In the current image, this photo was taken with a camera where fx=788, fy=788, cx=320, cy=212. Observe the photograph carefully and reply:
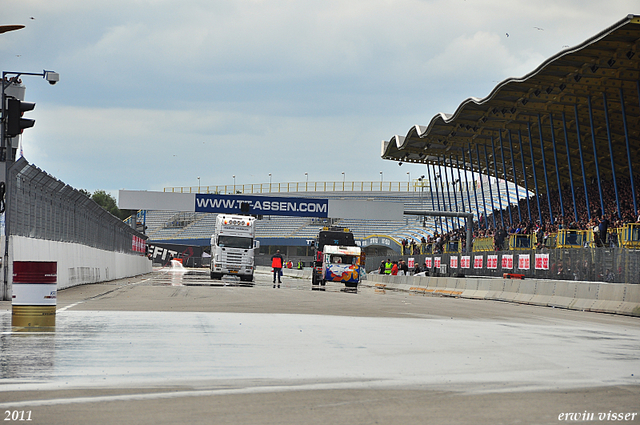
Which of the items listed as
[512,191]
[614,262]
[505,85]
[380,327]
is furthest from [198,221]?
[380,327]

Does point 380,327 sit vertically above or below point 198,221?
below

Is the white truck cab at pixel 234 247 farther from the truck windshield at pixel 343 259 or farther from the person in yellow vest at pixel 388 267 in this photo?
the person in yellow vest at pixel 388 267

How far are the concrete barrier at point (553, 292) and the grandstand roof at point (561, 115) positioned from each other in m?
11.0

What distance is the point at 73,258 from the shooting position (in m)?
28.1

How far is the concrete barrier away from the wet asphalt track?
25.7 ft

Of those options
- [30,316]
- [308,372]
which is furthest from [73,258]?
[308,372]

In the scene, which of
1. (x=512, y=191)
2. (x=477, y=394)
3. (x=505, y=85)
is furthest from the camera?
(x=512, y=191)

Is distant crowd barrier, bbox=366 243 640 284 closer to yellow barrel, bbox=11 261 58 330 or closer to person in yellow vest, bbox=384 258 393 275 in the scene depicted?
person in yellow vest, bbox=384 258 393 275

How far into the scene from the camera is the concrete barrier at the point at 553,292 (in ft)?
68.0

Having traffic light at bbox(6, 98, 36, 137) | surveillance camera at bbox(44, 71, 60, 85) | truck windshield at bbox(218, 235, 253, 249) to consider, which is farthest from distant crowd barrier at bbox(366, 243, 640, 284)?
surveillance camera at bbox(44, 71, 60, 85)

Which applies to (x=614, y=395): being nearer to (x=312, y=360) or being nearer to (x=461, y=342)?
(x=312, y=360)

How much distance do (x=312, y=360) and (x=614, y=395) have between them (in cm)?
320

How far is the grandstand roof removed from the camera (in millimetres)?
36625

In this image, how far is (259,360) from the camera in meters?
8.45
